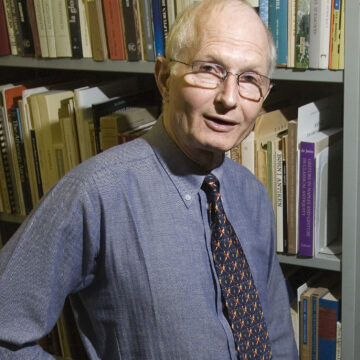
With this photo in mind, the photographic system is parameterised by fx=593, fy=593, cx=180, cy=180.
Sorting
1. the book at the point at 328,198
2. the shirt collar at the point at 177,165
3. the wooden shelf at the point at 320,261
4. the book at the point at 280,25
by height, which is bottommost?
the wooden shelf at the point at 320,261

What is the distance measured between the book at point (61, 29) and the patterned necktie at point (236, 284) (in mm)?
626

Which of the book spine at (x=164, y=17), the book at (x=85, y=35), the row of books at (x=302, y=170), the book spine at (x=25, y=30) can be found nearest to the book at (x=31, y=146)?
the book spine at (x=25, y=30)

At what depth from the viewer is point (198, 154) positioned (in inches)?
44.3

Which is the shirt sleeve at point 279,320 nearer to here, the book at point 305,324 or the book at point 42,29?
the book at point 305,324

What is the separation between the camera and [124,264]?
1052 millimetres

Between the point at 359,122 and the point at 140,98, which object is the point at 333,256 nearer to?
the point at 359,122

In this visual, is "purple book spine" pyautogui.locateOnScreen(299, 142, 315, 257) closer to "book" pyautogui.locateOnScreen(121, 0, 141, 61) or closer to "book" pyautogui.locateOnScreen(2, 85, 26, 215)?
"book" pyautogui.locateOnScreen(121, 0, 141, 61)

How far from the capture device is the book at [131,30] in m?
1.45

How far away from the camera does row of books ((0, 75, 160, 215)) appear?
1587mm

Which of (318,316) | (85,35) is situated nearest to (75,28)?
(85,35)

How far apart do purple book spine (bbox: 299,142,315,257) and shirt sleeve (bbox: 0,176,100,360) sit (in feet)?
1.83

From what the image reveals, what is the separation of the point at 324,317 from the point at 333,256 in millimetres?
173

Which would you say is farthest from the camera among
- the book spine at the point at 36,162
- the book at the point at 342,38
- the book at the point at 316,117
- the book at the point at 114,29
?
the book spine at the point at 36,162

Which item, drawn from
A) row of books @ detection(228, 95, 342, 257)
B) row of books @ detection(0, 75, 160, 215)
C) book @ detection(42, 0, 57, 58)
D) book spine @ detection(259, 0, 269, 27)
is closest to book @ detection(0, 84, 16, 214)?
row of books @ detection(0, 75, 160, 215)
